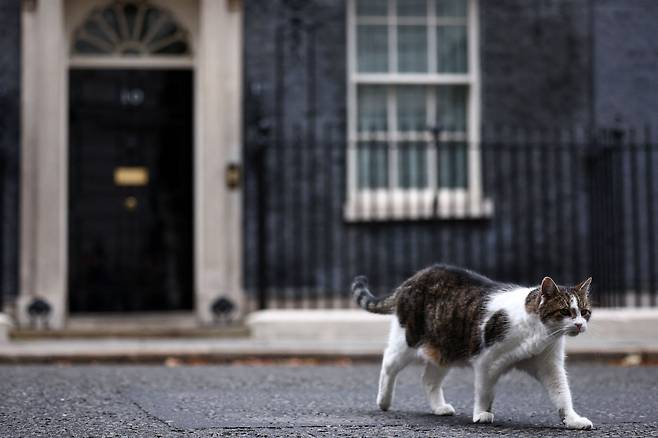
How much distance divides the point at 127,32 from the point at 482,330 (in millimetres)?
8552

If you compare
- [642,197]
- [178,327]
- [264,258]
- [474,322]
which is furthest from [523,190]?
[474,322]

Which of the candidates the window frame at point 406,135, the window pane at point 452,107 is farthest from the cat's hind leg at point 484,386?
the window pane at point 452,107

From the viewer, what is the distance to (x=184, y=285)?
13672mm

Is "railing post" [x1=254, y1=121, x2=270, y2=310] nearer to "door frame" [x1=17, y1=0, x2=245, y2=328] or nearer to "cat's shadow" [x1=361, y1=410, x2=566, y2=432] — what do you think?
"door frame" [x1=17, y1=0, x2=245, y2=328]

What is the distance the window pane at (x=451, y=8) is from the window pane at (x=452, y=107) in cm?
80

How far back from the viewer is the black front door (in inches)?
531

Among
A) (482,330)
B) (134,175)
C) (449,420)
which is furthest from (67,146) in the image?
(482,330)

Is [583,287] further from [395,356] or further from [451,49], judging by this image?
[451,49]

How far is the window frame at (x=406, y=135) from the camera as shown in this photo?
1364 cm

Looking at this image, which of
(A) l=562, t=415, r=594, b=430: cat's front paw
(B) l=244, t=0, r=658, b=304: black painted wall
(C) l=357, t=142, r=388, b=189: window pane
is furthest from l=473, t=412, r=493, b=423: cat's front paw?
(C) l=357, t=142, r=388, b=189: window pane

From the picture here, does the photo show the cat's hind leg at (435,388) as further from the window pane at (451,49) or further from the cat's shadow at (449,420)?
the window pane at (451,49)

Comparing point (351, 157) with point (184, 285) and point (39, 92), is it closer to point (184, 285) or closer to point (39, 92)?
point (184, 285)

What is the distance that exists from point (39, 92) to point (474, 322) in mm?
8061

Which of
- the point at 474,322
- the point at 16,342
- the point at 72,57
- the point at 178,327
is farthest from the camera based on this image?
the point at 72,57
